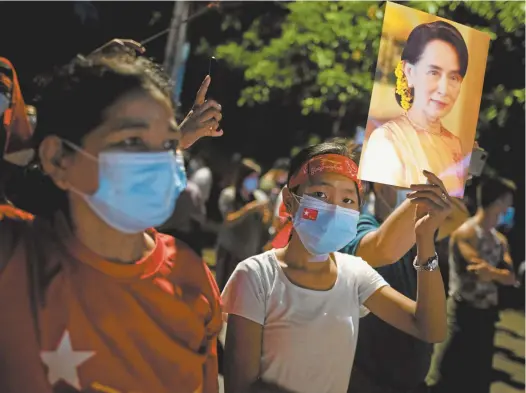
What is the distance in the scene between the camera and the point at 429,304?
2.32m

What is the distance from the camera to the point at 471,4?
593 centimetres

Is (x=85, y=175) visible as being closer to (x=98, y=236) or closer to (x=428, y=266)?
(x=98, y=236)

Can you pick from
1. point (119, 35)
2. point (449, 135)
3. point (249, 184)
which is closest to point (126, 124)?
point (449, 135)

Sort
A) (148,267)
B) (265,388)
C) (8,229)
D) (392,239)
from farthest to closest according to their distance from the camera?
1. (392,239)
2. (265,388)
3. (148,267)
4. (8,229)

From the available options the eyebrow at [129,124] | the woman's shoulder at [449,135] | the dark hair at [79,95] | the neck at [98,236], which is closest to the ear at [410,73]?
the woman's shoulder at [449,135]

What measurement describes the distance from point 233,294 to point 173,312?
0.53 meters

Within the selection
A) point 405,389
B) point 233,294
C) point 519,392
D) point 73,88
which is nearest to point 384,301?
point 233,294

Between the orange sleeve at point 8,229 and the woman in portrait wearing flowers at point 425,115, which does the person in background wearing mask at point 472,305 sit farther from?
the orange sleeve at point 8,229

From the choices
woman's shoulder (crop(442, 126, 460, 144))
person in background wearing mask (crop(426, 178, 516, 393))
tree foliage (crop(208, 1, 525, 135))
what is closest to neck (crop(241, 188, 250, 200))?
tree foliage (crop(208, 1, 525, 135))

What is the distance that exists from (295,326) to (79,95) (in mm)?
1026

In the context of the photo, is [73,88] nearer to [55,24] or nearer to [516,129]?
[516,129]

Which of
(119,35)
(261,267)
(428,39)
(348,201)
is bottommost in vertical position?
(261,267)

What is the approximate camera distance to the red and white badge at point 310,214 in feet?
7.64

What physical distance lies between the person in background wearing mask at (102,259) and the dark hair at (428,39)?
130cm
